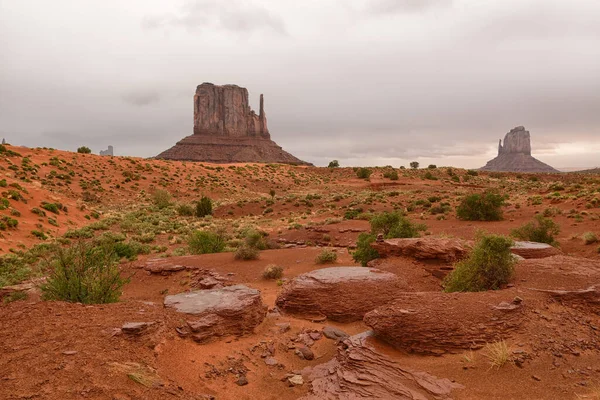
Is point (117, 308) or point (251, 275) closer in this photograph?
point (117, 308)

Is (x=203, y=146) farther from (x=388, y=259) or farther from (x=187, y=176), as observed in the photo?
(x=388, y=259)

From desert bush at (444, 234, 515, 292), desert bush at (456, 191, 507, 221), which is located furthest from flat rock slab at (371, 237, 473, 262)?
desert bush at (456, 191, 507, 221)

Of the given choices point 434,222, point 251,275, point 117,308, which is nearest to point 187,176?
point 434,222

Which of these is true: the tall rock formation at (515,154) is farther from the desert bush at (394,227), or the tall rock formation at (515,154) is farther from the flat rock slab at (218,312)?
the flat rock slab at (218,312)

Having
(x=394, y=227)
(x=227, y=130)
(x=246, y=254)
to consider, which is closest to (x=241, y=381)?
(x=246, y=254)

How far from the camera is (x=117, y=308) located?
25.9 feet

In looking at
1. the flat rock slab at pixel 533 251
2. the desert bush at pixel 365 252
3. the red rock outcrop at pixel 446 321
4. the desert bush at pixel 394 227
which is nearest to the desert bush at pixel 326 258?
the desert bush at pixel 365 252

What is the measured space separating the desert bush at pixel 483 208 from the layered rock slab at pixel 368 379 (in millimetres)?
21246

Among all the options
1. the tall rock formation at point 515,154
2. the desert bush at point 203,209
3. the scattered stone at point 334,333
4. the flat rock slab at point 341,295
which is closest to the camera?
the scattered stone at point 334,333

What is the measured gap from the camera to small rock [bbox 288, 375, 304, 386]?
7141mm

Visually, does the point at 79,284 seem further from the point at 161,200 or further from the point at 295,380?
the point at 161,200

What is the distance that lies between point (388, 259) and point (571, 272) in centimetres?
538

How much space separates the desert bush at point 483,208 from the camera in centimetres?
2561

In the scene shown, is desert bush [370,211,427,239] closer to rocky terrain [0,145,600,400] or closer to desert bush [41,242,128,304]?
rocky terrain [0,145,600,400]
